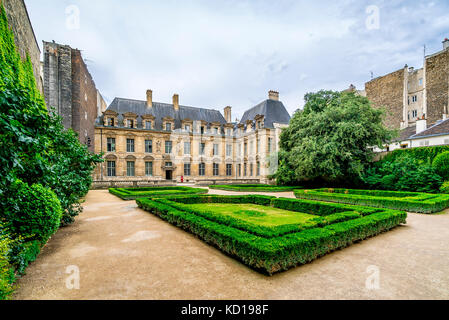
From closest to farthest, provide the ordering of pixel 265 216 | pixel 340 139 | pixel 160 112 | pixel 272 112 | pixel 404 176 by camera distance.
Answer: pixel 265 216
pixel 404 176
pixel 340 139
pixel 272 112
pixel 160 112

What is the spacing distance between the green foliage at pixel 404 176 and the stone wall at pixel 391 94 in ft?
65.7

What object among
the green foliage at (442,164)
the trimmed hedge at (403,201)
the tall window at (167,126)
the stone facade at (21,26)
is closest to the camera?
the stone facade at (21,26)

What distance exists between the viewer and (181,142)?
28766mm

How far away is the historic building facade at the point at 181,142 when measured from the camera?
84.2ft

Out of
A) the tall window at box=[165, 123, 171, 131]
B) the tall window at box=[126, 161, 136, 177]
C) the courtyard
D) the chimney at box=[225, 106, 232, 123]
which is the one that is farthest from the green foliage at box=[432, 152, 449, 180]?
the tall window at box=[126, 161, 136, 177]

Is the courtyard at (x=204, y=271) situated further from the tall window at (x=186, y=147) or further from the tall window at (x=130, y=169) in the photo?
the tall window at (x=186, y=147)

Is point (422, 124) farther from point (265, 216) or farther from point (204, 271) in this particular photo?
point (204, 271)

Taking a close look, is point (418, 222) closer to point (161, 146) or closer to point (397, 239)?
point (397, 239)

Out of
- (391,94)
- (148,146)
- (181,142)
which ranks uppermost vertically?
(391,94)

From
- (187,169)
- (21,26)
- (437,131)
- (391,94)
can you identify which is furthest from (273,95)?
(21,26)

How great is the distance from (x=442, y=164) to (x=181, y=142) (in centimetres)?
2504

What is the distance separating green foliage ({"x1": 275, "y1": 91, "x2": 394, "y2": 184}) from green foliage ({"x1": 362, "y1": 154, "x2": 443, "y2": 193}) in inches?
40.8

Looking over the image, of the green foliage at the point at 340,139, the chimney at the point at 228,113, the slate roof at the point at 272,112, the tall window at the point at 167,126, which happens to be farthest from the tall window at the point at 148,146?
the green foliage at the point at 340,139

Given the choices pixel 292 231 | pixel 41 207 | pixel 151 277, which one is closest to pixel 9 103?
pixel 41 207
